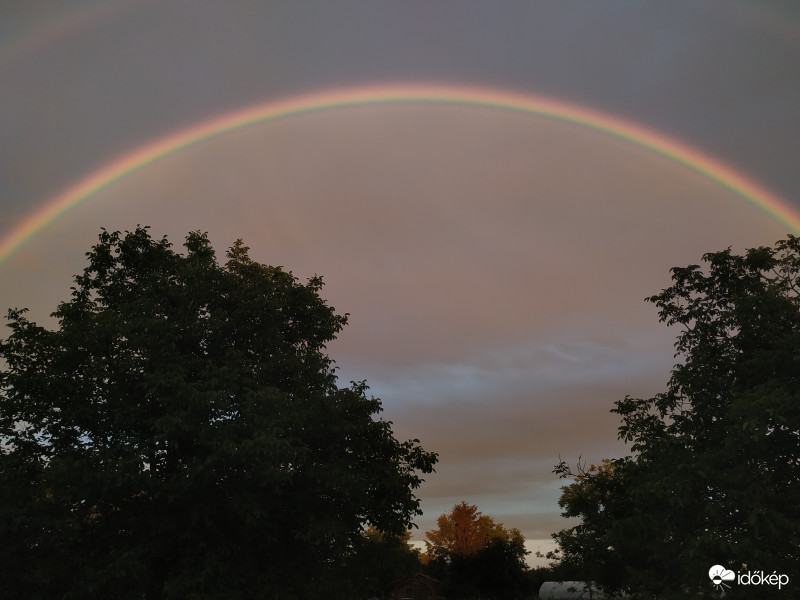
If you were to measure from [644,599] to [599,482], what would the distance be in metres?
5.84

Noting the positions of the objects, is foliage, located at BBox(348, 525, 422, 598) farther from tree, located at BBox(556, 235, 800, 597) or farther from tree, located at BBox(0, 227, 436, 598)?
tree, located at BBox(556, 235, 800, 597)

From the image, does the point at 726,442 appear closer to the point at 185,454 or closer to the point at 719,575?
the point at 719,575

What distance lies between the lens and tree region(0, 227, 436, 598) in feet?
64.7

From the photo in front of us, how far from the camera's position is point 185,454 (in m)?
22.1

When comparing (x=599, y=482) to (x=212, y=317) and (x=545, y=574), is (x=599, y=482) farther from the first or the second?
(x=545, y=574)

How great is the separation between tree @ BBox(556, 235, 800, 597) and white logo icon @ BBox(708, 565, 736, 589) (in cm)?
20

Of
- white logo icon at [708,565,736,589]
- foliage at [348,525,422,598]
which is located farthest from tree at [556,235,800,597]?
foliage at [348,525,422,598]

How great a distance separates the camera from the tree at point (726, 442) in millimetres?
19094

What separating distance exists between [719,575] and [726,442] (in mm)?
3980

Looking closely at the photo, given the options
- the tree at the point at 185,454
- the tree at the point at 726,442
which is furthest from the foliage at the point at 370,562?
the tree at the point at 726,442

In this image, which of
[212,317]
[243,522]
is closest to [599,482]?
[243,522]

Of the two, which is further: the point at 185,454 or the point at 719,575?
the point at 185,454

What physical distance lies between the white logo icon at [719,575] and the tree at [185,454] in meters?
9.32

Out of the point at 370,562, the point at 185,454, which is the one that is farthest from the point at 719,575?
the point at 185,454
